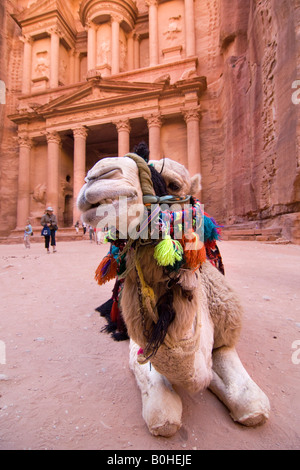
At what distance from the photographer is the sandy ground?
1.35 m

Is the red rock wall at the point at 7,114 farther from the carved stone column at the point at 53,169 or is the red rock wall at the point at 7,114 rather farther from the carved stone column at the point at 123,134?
the carved stone column at the point at 123,134

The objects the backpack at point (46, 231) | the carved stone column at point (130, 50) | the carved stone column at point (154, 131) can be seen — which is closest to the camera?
the backpack at point (46, 231)

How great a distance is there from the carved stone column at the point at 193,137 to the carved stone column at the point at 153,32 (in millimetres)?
7138

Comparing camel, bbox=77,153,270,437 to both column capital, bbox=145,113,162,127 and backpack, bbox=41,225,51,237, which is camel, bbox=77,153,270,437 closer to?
backpack, bbox=41,225,51,237

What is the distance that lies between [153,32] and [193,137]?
11.7 m

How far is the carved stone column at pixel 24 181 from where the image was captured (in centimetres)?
2173

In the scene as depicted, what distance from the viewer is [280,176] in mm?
10359

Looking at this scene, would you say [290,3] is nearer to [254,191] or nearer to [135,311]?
[254,191]

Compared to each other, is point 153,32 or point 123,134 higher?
point 153,32

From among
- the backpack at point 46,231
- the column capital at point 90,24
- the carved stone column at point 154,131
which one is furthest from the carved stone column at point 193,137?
the column capital at point 90,24

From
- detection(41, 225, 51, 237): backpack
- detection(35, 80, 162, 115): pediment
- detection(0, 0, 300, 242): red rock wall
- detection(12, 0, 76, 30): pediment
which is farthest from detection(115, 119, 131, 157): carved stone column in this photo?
detection(12, 0, 76, 30): pediment

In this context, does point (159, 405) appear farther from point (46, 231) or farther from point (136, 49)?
point (136, 49)

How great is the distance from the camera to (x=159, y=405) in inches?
55.0

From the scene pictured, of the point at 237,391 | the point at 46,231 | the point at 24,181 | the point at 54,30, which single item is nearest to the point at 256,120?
the point at 46,231
